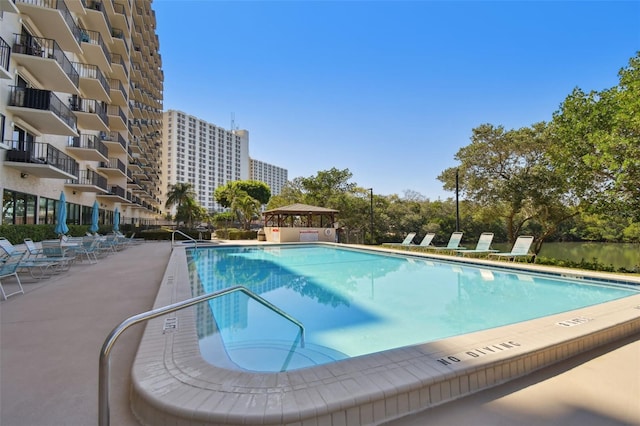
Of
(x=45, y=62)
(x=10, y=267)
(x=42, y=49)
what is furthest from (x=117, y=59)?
(x=10, y=267)

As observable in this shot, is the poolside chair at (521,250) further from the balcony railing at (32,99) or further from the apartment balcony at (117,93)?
the apartment balcony at (117,93)

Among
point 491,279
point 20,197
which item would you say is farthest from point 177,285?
point 20,197

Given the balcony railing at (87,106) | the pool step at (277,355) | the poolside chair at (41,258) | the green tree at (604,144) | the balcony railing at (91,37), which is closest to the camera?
the pool step at (277,355)

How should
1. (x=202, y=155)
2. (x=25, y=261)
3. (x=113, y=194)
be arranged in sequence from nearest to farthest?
(x=25, y=261) → (x=113, y=194) → (x=202, y=155)

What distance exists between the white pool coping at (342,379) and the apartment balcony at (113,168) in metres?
23.9

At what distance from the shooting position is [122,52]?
24797 millimetres

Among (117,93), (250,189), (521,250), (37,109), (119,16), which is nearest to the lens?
(521,250)

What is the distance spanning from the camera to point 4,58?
10.2 metres

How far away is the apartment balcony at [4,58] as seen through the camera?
957cm

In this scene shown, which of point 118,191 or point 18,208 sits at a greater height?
point 118,191

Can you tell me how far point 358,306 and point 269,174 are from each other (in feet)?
438

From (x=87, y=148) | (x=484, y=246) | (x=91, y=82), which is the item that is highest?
(x=91, y=82)

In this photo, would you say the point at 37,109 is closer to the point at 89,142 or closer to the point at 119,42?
the point at 89,142

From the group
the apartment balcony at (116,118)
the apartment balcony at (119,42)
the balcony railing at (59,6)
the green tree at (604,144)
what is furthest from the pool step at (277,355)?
the apartment balcony at (119,42)
